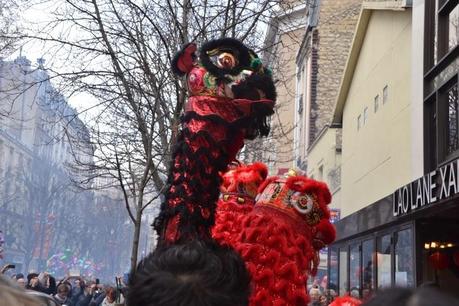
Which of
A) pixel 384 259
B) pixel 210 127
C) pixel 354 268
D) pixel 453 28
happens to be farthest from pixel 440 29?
pixel 210 127

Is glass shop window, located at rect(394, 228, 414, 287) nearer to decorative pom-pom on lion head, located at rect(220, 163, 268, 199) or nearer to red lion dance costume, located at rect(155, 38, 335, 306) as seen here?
decorative pom-pom on lion head, located at rect(220, 163, 268, 199)

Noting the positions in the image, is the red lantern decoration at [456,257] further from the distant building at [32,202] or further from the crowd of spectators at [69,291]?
the distant building at [32,202]

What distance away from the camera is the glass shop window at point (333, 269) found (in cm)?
1842

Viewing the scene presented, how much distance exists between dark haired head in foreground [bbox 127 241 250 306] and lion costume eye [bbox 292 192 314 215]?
6.93 feet

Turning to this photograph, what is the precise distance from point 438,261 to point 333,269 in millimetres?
9251

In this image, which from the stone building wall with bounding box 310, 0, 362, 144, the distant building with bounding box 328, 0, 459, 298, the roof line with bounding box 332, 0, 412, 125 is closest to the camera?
Answer: the distant building with bounding box 328, 0, 459, 298

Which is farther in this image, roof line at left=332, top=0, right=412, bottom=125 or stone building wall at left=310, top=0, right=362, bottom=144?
stone building wall at left=310, top=0, right=362, bottom=144

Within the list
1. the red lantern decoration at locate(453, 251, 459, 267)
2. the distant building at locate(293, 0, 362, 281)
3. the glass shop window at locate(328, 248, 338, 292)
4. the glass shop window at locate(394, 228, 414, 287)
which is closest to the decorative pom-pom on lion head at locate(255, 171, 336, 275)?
the glass shop window at locate(394, 228, 414, 287)

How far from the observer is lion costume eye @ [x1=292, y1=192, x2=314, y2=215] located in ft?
14.0

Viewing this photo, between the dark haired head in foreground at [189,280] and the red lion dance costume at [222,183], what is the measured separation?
3.95 feet

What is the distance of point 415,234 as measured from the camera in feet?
33.1

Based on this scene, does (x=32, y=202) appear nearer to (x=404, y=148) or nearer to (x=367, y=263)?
(x=367, y=263)

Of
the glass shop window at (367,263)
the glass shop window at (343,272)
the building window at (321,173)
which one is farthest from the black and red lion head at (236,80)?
the building window at (321,173)

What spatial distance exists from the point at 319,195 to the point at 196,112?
3.92 feet
